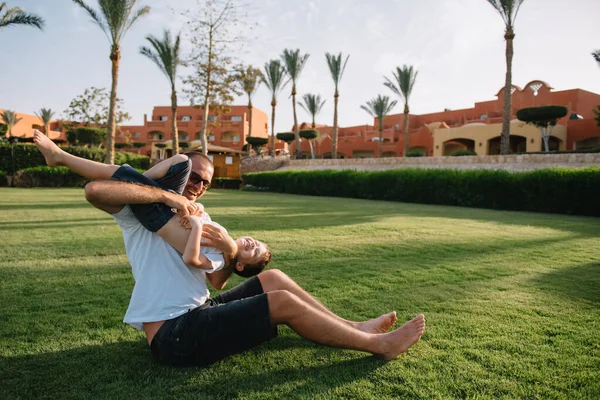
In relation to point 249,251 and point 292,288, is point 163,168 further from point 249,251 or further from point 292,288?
point 292,288

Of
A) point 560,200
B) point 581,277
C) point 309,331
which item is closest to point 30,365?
point 309,331

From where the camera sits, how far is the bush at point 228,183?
107 feet

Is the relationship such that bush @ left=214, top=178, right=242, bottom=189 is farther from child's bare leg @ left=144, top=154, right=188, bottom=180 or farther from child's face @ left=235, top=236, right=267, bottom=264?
child's bare leg @ left=144, top=154, right=188, bottom=180

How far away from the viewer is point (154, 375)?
2.12 meters

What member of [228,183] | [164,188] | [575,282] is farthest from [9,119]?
[575,282]

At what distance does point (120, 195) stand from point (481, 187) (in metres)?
15.4

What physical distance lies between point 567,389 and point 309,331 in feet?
4.24

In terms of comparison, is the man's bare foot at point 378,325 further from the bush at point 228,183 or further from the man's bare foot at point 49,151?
the bush at point 228,183

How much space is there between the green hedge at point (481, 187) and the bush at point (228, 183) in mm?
10598

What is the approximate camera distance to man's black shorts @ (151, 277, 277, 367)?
208cm

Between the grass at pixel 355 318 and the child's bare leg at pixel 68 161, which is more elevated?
the child's bare leg at pixel 68 161

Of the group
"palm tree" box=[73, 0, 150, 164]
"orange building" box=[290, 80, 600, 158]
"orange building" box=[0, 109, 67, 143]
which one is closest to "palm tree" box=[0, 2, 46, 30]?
"palm tree" box=[73, 0, 150, 164]

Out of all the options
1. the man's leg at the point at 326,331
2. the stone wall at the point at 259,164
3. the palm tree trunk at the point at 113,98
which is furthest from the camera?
the stone wall at the point at 259,164

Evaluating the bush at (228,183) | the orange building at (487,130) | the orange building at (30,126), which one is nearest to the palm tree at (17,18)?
the bush at (228,183)
